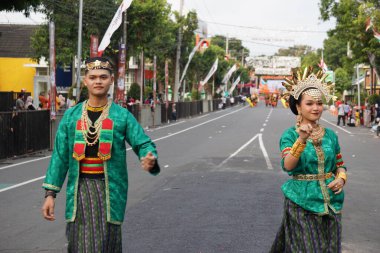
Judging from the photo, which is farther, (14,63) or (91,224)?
(14,63)

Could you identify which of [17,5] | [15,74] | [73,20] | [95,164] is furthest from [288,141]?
[15,74]

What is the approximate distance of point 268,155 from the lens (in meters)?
18.2

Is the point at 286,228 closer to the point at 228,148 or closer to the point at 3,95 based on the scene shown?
the point at 228,148

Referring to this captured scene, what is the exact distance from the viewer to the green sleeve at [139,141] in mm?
4379

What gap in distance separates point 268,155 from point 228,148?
2.53 metres

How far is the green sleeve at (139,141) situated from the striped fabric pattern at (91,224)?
1.13ft

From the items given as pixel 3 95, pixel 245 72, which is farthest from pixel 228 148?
pixel 245 72

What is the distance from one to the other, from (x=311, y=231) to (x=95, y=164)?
1661 millimetres

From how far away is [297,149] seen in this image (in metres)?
4.55

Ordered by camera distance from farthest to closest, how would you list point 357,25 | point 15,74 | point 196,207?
1. point 15,74
2. point 357,25
3. point 196,207

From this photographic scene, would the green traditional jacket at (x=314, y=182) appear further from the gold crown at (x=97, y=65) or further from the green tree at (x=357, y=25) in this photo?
the green tree at (x=357, y=25)

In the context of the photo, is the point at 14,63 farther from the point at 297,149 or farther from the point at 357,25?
the point at 297,149

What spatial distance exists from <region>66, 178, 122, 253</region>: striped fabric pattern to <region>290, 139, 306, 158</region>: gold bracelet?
4.52 ft

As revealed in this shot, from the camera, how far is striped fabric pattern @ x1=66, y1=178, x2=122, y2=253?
4340mm
